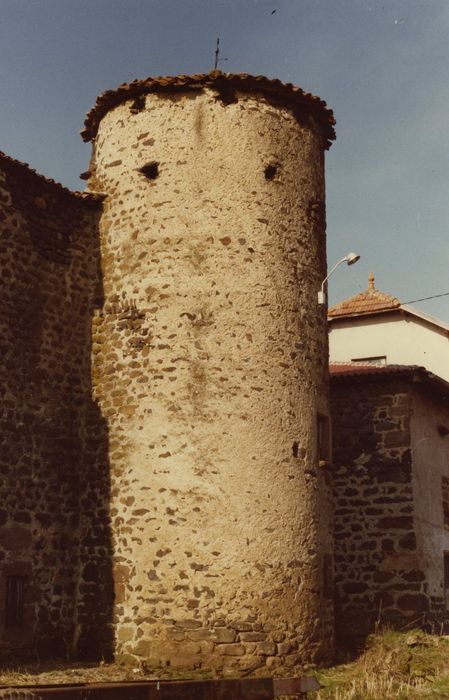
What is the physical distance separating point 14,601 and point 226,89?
7396mm

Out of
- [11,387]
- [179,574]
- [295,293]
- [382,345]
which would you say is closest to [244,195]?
[295,293]

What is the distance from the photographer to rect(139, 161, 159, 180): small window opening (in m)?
12.3

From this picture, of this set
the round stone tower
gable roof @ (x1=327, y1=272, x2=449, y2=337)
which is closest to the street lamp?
the round stone tower

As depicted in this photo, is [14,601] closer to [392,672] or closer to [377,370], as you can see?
[392,672]

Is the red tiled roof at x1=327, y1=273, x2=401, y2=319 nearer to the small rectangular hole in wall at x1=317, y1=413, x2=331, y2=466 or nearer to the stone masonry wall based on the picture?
the stone masonry wall

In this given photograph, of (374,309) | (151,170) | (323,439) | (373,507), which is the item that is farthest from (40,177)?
(374,309)

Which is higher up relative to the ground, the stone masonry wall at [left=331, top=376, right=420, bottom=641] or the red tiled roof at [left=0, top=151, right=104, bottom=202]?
the red tiled roof at [left=0, top=151, right=104, bottom=202]

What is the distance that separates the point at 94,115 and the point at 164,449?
17.6 ft

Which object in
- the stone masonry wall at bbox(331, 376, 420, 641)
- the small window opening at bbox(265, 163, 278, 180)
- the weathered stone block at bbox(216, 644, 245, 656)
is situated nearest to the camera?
the weathered stone block at bbox(216, 644, 245, 656)

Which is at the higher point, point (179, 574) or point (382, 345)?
point (382, 345)

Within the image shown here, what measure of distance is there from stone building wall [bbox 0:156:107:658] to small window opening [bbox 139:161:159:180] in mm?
1068

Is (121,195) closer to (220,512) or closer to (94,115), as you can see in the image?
(94,115)

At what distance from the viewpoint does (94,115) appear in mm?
13242

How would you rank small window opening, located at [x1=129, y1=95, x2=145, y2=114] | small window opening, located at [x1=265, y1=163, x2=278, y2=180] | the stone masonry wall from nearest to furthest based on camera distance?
small window opening, located at [x1=265, y1=163, x2=278, y2=180] → small window opening, located at [x1=129, y1=95, x2=145, y2=114] → the stone masonry wall
